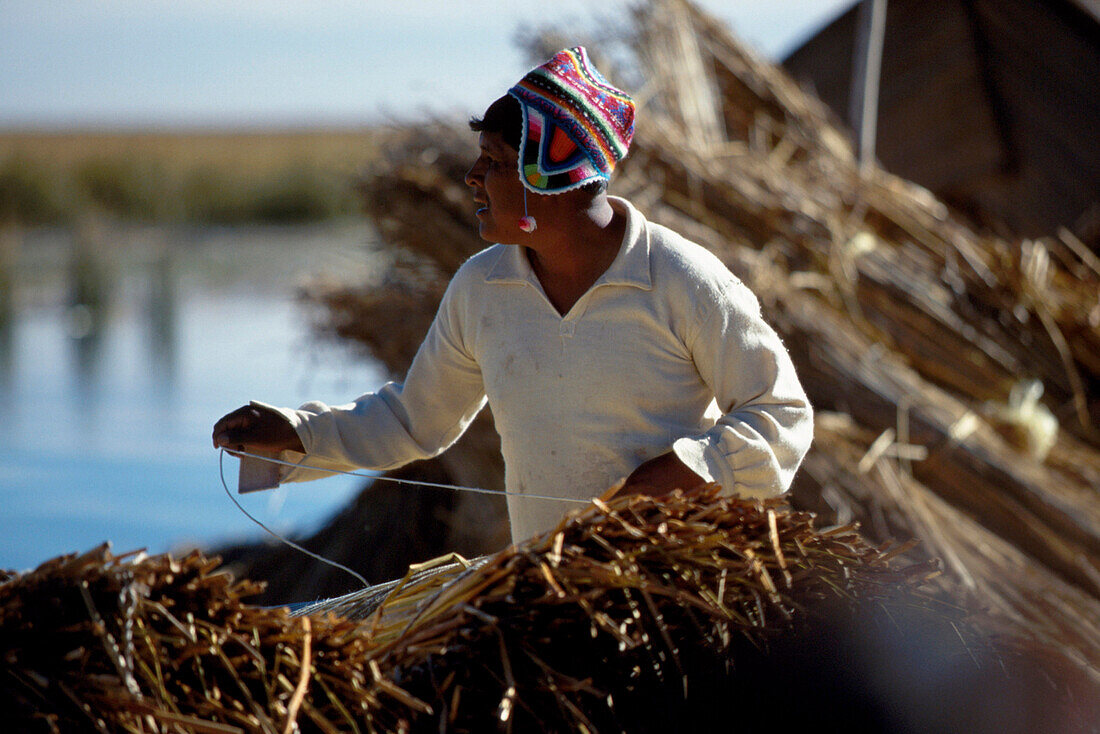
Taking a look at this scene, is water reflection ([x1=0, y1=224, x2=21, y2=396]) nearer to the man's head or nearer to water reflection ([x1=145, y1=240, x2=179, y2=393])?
water reflection ([x1=145, y1=240, x2=179, y2=393])

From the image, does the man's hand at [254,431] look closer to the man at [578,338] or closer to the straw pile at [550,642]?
the man at [578,338]

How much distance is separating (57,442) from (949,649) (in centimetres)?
543

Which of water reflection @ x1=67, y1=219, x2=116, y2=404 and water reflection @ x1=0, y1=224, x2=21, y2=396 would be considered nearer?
water reflection @ x1=0, y1=224, x2=21, y2=396

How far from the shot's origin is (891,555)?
1.18 m

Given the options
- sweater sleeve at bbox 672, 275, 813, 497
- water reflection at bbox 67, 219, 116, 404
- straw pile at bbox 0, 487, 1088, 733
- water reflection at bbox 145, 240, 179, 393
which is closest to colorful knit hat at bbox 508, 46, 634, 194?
sweater sleeve at bbox 672, 275, 813, 497

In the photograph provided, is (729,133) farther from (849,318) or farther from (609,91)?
(609,91)

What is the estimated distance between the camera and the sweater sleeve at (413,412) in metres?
1.51

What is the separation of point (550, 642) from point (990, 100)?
4929 millimetres

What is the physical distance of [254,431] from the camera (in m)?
1.42

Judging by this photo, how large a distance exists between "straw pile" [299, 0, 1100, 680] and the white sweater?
988mm

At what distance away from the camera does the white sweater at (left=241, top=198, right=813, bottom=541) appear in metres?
1.39

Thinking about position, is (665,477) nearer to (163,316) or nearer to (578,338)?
(578,338)

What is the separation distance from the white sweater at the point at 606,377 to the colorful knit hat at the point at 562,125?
0.41 ft

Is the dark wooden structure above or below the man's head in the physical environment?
above
